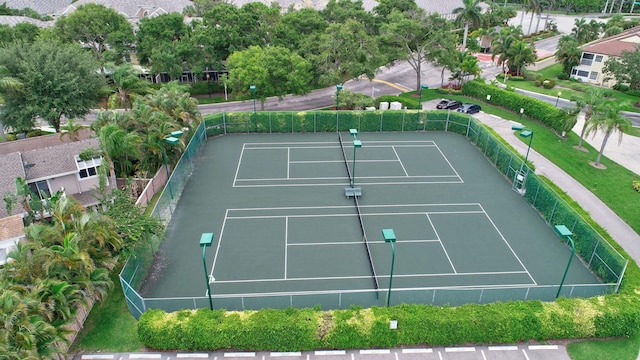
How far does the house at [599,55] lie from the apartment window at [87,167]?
54.4 m

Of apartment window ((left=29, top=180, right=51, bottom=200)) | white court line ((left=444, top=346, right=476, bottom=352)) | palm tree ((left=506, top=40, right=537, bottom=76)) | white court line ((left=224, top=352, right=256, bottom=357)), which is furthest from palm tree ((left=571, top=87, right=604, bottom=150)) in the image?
apartment window ((left=29, top=180, right=51, bottom=200))

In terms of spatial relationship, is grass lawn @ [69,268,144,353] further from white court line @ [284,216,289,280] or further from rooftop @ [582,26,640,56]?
rooftop @ [582,26,640,56]

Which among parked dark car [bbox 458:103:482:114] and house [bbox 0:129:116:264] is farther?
parked dark car [bbox 458:103:482:114]

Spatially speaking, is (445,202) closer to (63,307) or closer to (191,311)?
(191,311)

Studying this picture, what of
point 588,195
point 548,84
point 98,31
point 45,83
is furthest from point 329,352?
point 548,84

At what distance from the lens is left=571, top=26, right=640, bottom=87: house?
5269 cm

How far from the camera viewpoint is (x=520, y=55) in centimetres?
5494

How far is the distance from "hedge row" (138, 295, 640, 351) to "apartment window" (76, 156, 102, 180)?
13.6 m

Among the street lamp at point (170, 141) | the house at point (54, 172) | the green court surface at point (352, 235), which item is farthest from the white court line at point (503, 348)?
the house at point (54, 172)

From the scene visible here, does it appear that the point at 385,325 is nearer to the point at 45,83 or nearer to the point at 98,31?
the point at 45,83

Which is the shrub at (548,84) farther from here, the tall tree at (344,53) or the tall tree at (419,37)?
the tall tree at (344,53)

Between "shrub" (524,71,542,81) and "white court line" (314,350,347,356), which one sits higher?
"shrub" (524,71,542,81)

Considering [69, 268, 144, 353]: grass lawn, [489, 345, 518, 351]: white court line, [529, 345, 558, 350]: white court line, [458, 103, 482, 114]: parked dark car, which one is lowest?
[529, 345, 558, 350]: white court line

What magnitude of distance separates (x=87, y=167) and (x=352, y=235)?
16.9 meters
